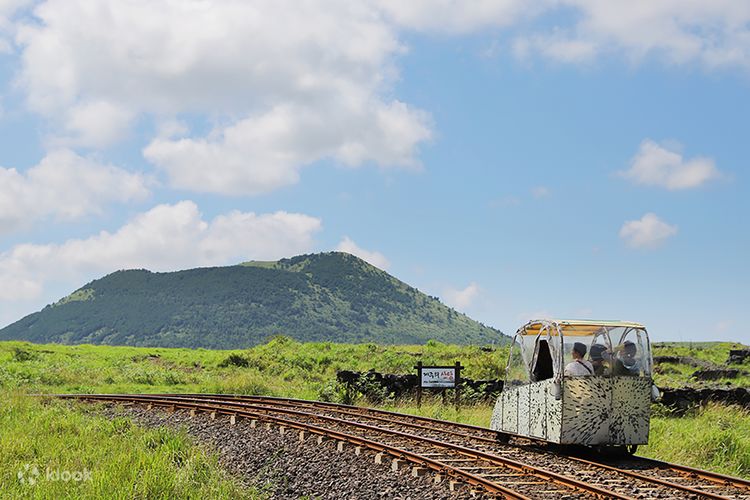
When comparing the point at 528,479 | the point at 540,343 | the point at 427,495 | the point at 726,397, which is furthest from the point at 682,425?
the point at 427,495

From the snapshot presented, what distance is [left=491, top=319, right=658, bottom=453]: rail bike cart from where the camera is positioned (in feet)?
43.9

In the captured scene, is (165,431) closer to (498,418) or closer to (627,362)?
(498,418)

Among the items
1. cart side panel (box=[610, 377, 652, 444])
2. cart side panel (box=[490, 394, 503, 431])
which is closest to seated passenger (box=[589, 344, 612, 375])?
cart side panel (box=[610, 377, 652, 444])

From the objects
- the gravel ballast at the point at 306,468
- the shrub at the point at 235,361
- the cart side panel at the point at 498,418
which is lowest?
the gravel ballast at the point at 306,468

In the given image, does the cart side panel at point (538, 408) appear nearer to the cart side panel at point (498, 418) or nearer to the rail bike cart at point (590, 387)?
the rail bike cart at point (590, 387)

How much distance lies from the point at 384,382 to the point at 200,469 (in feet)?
44.1

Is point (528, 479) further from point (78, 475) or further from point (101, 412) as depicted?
point (101, 412)

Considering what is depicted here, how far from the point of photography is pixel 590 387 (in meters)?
13.4

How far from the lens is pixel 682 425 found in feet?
61.1

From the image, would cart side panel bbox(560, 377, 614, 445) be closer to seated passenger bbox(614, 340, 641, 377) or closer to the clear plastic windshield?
the clear plastic windshield

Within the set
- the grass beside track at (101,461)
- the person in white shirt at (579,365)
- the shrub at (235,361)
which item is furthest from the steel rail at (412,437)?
the shrub at (235,361)

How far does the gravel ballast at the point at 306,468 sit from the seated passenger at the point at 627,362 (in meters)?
4.22

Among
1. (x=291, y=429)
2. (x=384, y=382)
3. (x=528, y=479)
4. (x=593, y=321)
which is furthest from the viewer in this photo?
(x=384, y=382)

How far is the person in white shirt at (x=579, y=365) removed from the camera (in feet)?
44.6
